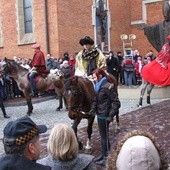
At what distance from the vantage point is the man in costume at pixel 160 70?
1054cm

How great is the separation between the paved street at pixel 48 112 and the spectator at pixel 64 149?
7.03 metres

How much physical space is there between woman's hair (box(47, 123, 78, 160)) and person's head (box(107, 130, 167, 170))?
2.53 feet

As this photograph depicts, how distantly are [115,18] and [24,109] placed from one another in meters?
13.6

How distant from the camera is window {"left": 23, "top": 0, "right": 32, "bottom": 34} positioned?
23.3m

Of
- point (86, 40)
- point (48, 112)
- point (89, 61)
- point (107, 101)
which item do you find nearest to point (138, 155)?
point (107, 101)

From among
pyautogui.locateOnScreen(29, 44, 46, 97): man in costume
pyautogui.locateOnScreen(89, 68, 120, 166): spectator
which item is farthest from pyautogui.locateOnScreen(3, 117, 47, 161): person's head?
pyautogui.locateOnScreen(29, 44, 46, 97): man in costume

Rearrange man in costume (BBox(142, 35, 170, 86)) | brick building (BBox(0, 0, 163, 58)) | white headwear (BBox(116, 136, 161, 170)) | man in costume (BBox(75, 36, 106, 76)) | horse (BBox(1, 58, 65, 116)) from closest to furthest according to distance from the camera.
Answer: white headwear (BBox(116, 136, 161, 170)), man in costume (BBox(75, 36, 106, 76)), man in costume (BBox(142, 35, 170, 86)), horse (BBox(1, 58, 65, 116)), brick building (BBox(0, 0, 163, 58))

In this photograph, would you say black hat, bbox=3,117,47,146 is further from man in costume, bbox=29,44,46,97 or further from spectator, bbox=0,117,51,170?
man in costume, bbox=29,44,46,97

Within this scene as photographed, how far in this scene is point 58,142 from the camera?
2973 mm

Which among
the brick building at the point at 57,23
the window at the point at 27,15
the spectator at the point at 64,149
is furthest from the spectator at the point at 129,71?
the spectator at the point at 64,149

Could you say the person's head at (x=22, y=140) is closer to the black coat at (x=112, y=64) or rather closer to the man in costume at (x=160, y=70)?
the man in costume at (x=160, y=70)

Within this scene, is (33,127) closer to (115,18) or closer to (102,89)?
(102,89)

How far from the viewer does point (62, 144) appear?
297 cm

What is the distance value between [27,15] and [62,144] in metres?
21.2
